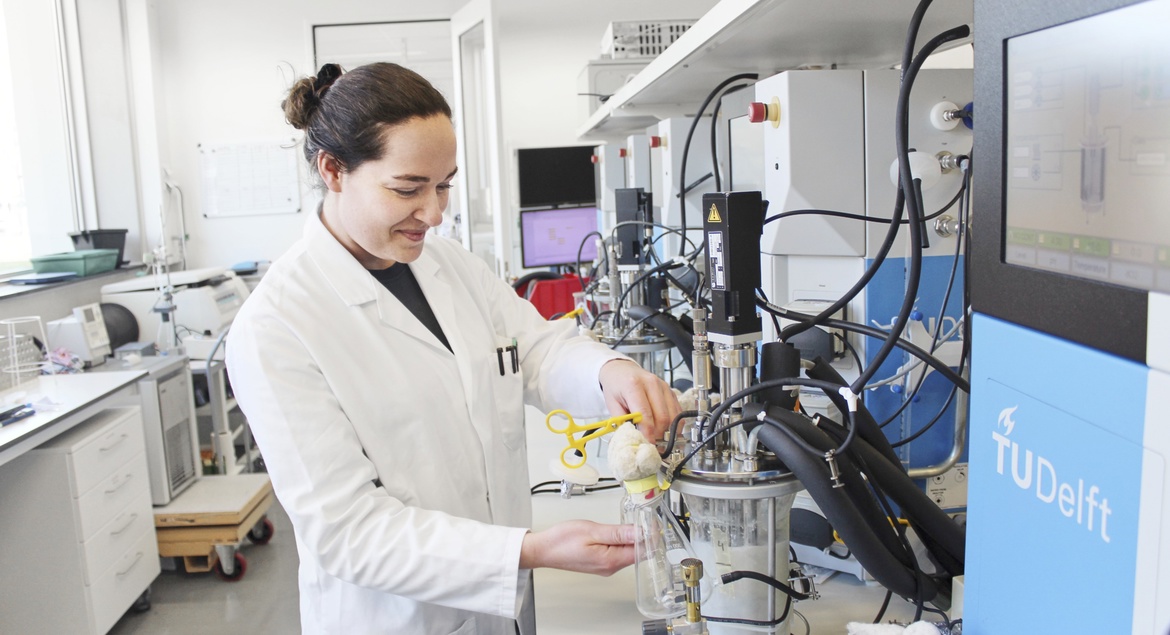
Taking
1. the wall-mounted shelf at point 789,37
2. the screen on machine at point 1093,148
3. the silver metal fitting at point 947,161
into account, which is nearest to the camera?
the screen on machine at point 1093,148

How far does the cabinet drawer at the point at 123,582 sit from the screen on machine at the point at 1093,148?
2.80 metres

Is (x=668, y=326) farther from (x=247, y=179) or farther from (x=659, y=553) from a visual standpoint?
(x=247, y=179)

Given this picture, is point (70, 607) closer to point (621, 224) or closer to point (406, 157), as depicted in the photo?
point (621, 224)

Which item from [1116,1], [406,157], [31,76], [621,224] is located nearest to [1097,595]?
[1116,1]

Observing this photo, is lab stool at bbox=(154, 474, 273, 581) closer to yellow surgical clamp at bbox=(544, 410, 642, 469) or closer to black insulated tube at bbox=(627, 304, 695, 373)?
black insulated tube at bbox=(627, 304, 695, 373)

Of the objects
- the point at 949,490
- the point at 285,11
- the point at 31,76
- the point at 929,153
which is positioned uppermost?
the point at 285,11

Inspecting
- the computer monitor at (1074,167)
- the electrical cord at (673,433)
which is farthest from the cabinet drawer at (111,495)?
the computer monitor at (1074,167)

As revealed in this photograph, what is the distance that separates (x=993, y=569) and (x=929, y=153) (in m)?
Result: 0.87

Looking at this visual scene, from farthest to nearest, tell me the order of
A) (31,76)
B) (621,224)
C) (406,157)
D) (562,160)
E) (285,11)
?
(285,11)
(562,160)
(31,76)
(621,224)
(406,157)

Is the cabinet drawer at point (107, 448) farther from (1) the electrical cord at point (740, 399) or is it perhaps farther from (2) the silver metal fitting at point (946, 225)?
(2) the silver metal fitting at point (946, 225)

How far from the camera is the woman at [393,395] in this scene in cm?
99

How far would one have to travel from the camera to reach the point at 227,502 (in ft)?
10.1

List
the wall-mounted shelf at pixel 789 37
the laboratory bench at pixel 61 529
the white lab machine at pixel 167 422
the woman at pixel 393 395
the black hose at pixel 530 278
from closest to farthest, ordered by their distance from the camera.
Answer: the woman at pixel 393 395 → the wall-mounted shelf at pixel 789 37 → the laboratory bench at pixel 61 529 → the white lab machine at pixel 167 422 → the black hose at pixel 530 278

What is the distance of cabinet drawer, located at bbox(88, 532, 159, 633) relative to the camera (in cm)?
254
